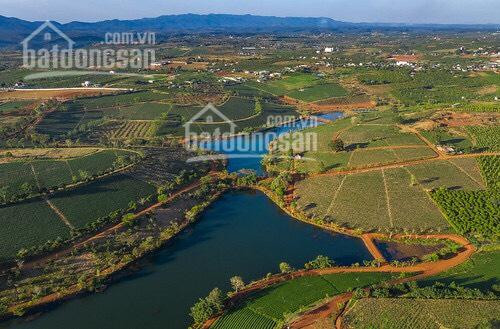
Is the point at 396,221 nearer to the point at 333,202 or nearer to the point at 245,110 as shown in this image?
the point at 333,202

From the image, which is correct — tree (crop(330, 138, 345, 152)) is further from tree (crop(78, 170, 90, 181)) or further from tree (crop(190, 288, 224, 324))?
tree (crop(190, 288, 224, 324))

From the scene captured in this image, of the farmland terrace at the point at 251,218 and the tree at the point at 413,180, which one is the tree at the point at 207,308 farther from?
the tree at the point at 413,180

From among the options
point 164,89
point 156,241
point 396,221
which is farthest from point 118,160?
point 164,89

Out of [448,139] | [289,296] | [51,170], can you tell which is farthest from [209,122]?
[289,296]

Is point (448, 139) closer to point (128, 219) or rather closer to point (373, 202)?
point (373, 202)

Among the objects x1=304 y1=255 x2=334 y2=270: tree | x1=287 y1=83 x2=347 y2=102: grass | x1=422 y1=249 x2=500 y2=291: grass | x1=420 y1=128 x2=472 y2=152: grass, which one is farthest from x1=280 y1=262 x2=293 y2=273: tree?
x1=287 y1=83 x2=347 y2=102: grass

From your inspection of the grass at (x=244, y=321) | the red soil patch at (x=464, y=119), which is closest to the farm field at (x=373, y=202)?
the grass at (x=244, y=321)

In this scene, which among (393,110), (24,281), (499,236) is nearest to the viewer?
(24,281)
